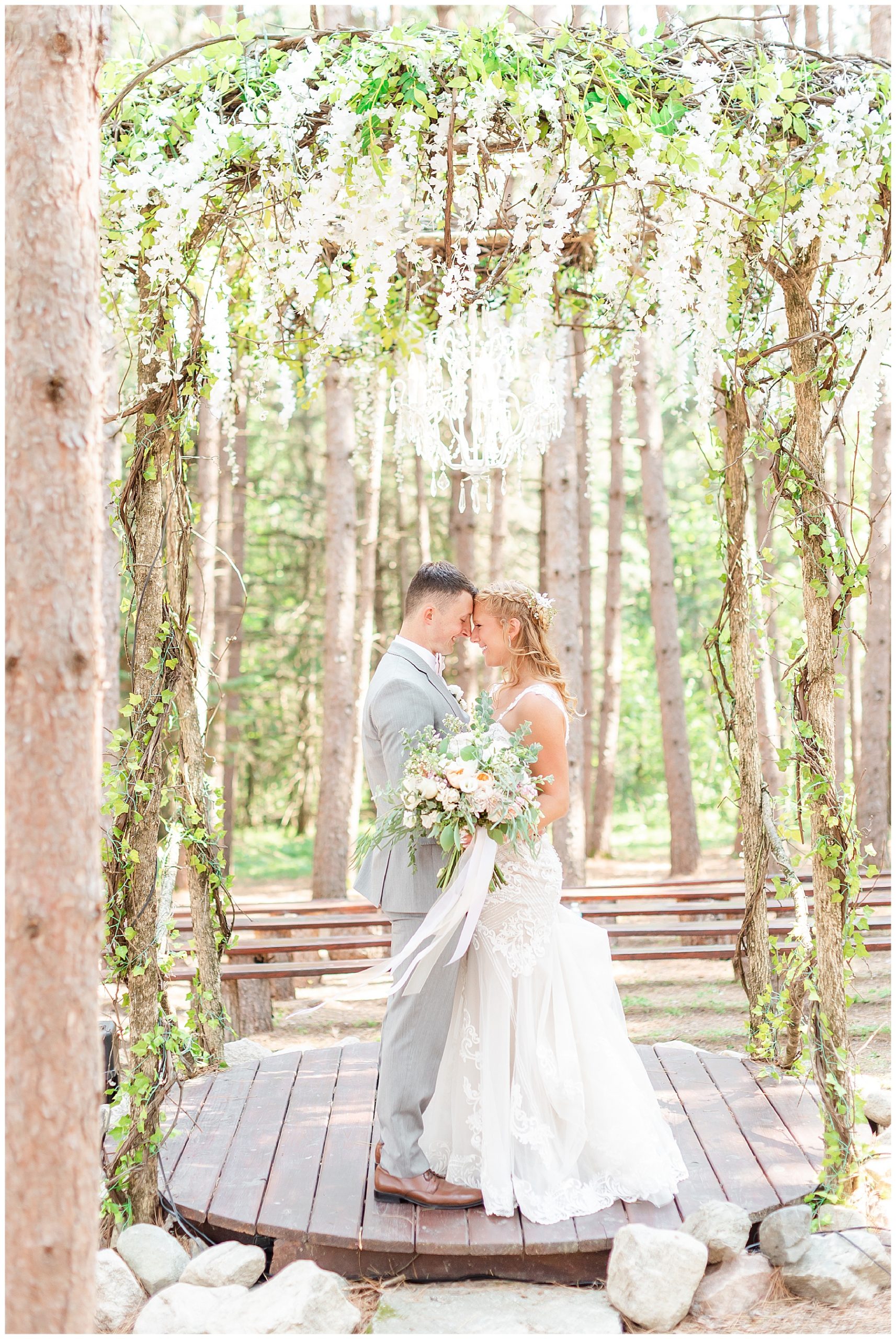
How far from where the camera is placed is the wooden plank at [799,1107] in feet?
13.1

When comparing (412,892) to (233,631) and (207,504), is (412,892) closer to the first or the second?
(207,504)

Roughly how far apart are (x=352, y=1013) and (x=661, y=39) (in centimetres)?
612

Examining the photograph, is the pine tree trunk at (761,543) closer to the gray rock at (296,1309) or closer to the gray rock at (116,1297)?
the gray rock at (296,1309)

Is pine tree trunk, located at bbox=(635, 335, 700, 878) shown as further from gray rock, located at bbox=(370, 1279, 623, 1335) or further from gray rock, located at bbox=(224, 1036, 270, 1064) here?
gray rock, located at bbox=(370, 1279, 623, 1335)

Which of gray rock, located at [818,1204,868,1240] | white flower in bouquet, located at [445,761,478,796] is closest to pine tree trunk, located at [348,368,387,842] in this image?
white flower in bouquet, located at [445,761,478,796]

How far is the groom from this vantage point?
3.68m

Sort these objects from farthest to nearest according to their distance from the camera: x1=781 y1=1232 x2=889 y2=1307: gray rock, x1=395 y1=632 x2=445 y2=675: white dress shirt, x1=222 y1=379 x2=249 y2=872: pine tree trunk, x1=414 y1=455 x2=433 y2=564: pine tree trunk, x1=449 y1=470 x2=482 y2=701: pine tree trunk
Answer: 1. x1=414 y1=455 x2=433 y2=564: pine tree trunk
2. x1=222 y1=379 x2=249 y2=872: pine tree trunk
3. x1=449 y1=470 x2=482 y2=701: pine tree trunk
4. x1=395 y1=632 x2=445 y2=675: white dress shirt
5. x1=781 y1=1232 x2=889 y2=1307: gray rock

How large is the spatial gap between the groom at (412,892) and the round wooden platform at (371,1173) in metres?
0.11

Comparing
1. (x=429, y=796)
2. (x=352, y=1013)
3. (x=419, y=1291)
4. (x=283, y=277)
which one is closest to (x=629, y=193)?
(x=283, y=277)

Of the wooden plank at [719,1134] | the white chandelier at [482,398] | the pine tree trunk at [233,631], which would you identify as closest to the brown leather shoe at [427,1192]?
the wooden plank at [719,1134]

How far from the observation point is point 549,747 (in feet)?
12.3

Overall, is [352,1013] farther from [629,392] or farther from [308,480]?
[308,480]

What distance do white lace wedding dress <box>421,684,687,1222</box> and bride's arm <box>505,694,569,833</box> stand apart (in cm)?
5

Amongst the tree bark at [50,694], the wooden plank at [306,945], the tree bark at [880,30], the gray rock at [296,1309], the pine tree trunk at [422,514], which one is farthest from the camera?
the pine tree trunk at [422,514]
